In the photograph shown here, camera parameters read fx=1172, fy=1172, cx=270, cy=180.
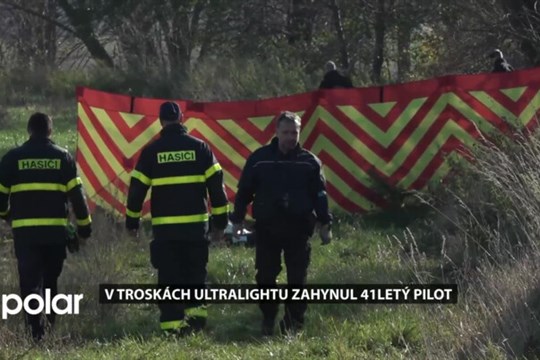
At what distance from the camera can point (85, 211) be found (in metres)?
8.97

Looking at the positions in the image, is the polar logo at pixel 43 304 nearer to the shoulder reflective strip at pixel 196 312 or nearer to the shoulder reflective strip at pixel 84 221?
the shoulder reflective strip at pixel 84 221

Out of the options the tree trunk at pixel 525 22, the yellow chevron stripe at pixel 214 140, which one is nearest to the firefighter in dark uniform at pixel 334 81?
the tree trunk at pixel 525 22

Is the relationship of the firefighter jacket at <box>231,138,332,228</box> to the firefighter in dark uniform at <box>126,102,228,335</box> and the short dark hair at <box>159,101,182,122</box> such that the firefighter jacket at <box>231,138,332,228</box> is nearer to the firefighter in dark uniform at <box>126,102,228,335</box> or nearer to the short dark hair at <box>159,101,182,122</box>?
the firefighter in dark uniform at <box>126,102,228,335</box>

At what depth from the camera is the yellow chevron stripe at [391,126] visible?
1360 cm

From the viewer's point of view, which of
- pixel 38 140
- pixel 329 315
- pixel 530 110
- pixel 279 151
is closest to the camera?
pixel 279 151

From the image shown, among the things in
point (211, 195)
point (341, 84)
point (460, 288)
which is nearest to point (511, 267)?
point (460, 288)

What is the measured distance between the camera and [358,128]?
13750 millimetres

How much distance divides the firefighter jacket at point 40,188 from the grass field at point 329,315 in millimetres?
714

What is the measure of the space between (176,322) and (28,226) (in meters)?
1.32

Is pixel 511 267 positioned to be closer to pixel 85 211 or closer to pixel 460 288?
pixel 460 288

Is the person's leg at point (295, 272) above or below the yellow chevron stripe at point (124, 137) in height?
below

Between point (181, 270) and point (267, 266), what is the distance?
67cm

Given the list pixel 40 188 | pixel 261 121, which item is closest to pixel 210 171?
pixel 40 188

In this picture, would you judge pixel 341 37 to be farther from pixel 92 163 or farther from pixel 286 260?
pixel 286 260
